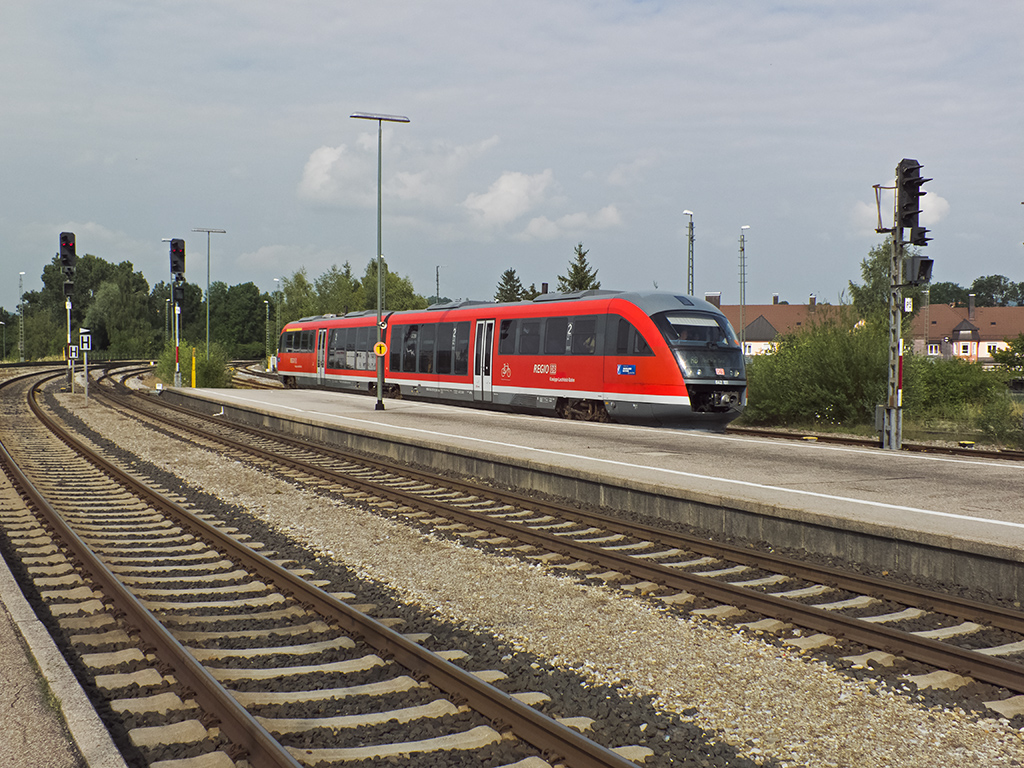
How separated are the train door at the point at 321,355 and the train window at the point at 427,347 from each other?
884cm

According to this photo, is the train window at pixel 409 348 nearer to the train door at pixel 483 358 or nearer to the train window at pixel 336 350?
the train door at pixel 483 358

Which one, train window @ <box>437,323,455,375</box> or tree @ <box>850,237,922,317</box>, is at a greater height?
tree @ <box>850,237,922,317</box>

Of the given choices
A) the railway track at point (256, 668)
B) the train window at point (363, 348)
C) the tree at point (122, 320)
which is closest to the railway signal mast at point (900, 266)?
the railway track at point (256, 668)

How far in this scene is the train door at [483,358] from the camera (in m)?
23.8

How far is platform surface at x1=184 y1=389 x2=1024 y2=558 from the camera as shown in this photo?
27.7 ft

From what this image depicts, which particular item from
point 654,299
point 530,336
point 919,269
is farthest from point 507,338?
point 919,269

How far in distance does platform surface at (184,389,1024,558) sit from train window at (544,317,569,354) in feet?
5.67

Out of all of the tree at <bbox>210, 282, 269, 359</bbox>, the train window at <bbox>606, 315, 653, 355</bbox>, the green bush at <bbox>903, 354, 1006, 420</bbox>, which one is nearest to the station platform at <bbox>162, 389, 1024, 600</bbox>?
the train window at <bbox>606, 315, 653, 355</bbox>

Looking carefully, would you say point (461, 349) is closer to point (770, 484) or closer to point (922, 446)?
point (922, 446)

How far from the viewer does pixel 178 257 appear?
2892cm

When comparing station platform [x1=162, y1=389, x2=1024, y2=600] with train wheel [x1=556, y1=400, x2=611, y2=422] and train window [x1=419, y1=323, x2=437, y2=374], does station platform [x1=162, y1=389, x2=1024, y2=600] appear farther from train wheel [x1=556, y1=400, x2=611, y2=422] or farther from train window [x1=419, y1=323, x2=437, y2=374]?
train window [x1=419, y1=323, x2=437, y2=374]

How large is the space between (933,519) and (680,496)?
265 centimetres

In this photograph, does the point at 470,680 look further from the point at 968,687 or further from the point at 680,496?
the point at 680,496

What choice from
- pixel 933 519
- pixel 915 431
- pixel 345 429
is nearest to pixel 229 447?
pixel 345 429
